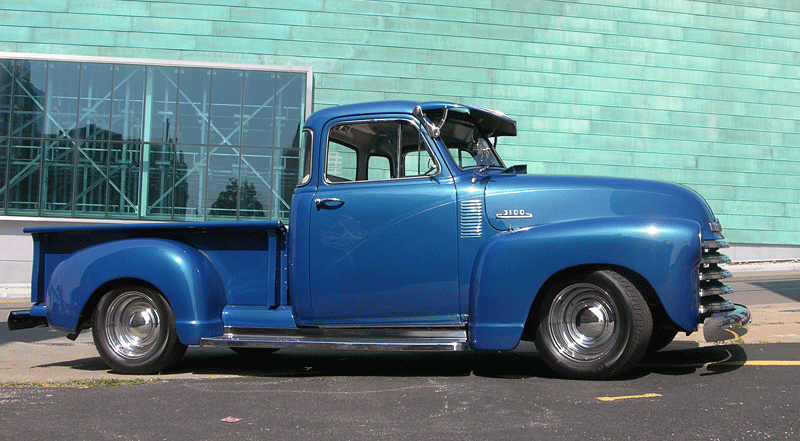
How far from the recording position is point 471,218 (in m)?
5.03

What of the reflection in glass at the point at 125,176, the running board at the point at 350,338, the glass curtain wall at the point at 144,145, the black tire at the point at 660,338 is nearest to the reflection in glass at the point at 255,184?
the glass curtain wall at the point at 144,145

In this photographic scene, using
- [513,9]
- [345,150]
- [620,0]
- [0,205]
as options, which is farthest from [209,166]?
[345,150]

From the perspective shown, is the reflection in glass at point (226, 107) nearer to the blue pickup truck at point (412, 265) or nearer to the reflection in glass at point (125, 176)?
the reflection in glass at point (125, 176)

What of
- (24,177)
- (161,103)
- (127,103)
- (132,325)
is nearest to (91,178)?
(24,177)

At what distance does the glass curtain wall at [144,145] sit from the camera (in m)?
21.8

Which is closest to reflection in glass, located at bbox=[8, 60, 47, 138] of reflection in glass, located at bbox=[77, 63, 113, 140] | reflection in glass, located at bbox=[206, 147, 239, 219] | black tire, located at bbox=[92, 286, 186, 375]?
reflection in glass, located at bbox=[77, 63, 113, 140]

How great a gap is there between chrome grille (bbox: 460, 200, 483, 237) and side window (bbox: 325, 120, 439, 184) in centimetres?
40

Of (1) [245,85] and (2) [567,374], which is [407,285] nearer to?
(2) [567,374]

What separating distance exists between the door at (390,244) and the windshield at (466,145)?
0.27 meters

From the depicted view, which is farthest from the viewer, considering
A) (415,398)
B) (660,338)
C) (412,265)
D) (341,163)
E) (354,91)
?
(354,91)

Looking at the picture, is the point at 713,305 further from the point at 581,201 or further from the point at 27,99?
the point at 27,99

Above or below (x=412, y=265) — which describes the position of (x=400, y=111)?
above

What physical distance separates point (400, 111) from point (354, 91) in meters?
17.8

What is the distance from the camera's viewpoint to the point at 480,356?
618 centimetres
